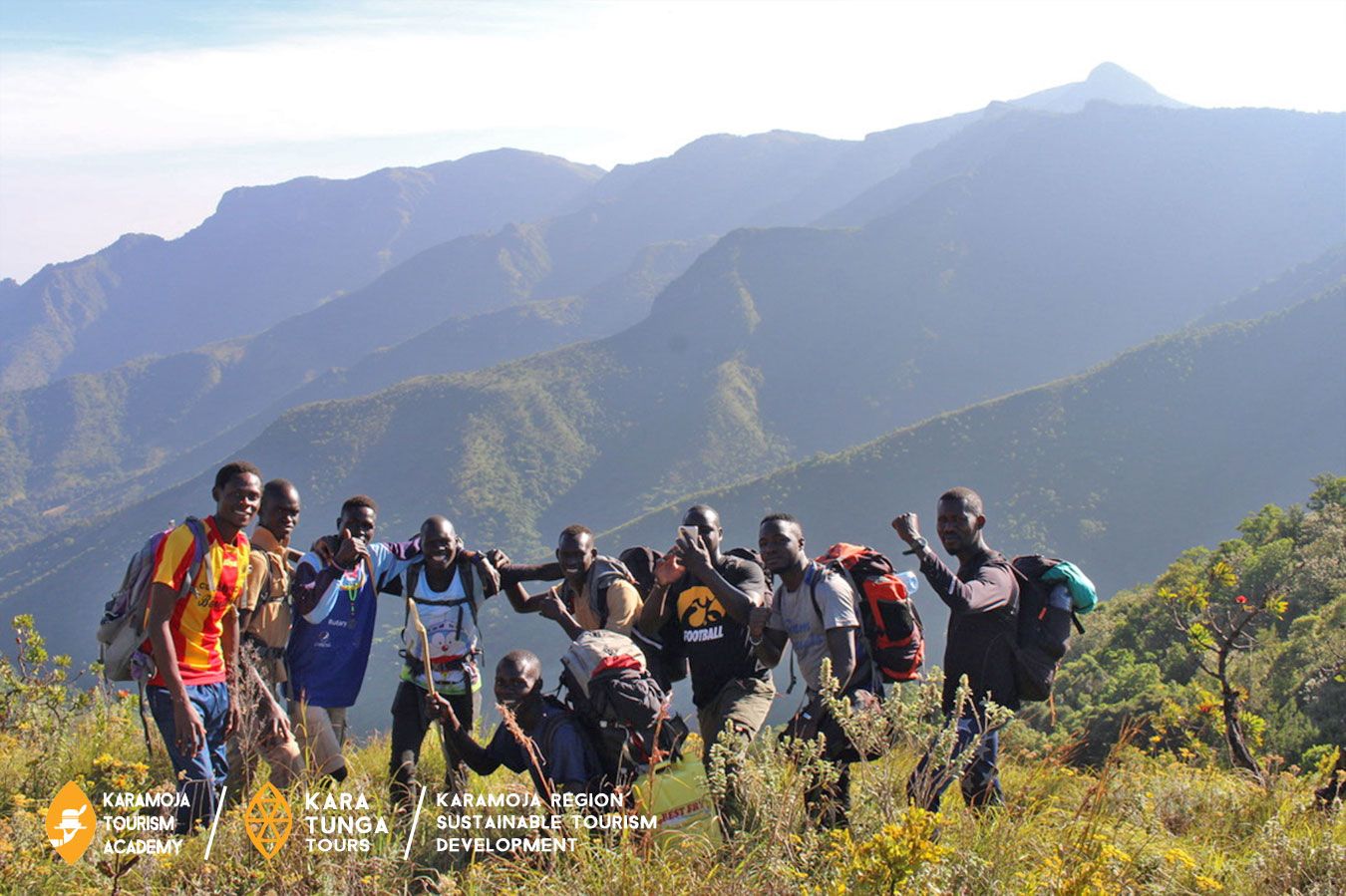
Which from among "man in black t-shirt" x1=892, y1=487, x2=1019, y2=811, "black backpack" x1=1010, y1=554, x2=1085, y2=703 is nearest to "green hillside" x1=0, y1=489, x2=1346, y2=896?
"man in black t-shirt" x1=892, y1=487, x2=1019, y2=811

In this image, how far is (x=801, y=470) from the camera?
301 feet

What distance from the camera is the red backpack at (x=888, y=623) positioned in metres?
4.00

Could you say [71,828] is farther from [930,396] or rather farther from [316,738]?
[930,396]

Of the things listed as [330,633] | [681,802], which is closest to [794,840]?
[681,802]

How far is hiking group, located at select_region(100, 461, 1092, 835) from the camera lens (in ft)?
12.3

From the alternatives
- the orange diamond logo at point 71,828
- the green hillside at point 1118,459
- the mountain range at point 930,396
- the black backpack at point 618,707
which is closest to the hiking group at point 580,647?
the black backpack at point 618,707

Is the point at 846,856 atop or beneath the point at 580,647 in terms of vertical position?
beneath

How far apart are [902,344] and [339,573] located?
481ft

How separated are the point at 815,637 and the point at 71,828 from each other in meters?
2.89

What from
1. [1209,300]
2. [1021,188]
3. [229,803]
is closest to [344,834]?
[229,803]

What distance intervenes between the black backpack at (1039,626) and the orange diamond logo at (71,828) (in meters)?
3.58

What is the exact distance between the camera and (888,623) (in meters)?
4.04

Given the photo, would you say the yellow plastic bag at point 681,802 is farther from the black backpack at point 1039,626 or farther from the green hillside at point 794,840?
the black backpack at point 1039,626

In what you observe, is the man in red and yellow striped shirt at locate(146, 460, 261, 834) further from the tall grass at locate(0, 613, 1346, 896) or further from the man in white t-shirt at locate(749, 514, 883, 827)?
the man in white t-shirt at locate(749, 514, 883, 827)
